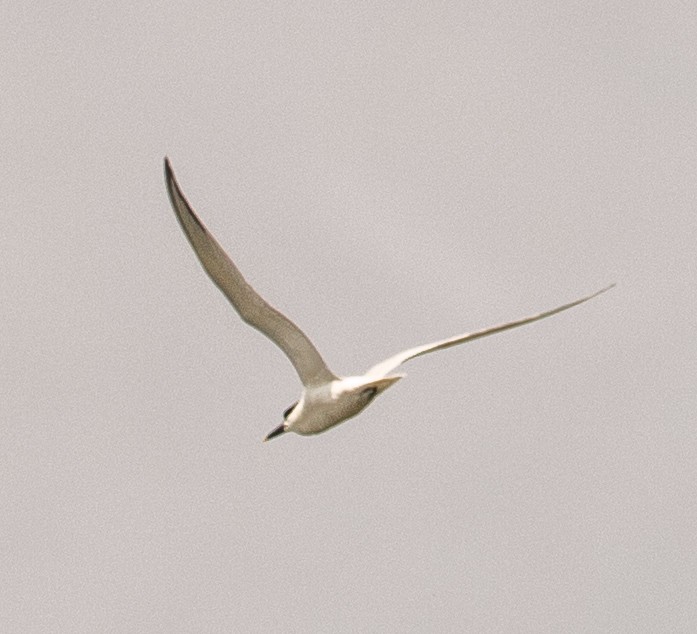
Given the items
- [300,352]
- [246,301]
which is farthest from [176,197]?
[300,352]

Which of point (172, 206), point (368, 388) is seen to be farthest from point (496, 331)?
point (172, 206)

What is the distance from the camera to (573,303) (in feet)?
50.1

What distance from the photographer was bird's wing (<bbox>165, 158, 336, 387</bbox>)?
16109mm

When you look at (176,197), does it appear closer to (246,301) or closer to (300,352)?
(246,301)

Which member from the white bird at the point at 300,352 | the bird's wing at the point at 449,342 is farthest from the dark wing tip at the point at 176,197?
the bird's wing at the point at 449,342

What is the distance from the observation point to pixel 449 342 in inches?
623

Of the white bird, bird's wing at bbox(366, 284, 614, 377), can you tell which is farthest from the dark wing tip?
bird's wing at bbox(366, 284, 614, 377)

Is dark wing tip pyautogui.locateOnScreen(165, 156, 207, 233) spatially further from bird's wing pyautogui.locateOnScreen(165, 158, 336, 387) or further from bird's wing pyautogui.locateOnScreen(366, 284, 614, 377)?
bird's wing pyautogui.locateOnScreen(366, 284, 614, 377)

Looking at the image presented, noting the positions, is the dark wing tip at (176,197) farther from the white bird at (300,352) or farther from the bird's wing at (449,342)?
the bird's wing at (449,342)

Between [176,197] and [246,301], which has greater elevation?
[176,197]

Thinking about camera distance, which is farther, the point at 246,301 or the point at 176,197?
the point at 246,301

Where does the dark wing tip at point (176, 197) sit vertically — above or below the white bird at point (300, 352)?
above

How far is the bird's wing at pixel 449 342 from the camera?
1516 centimetres

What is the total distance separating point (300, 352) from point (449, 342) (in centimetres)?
278
